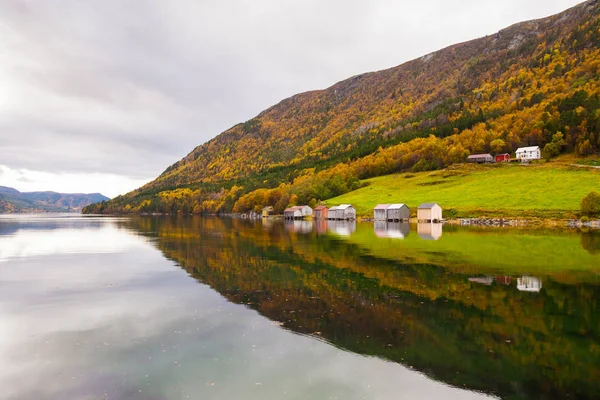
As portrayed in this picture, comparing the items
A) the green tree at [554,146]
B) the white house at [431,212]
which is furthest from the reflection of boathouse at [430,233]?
the green tree at [554,146]

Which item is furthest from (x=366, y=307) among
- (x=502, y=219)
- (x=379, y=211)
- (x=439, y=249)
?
(x=379, y=211)

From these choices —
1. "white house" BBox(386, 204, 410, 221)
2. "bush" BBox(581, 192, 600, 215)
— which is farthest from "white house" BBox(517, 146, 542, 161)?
"bush" BBox(581, 192, 600, 215)

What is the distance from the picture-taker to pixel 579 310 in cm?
2055

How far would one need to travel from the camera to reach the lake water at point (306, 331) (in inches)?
506

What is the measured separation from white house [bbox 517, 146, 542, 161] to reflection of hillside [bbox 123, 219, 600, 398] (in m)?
144

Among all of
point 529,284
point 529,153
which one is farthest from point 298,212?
point 529,284

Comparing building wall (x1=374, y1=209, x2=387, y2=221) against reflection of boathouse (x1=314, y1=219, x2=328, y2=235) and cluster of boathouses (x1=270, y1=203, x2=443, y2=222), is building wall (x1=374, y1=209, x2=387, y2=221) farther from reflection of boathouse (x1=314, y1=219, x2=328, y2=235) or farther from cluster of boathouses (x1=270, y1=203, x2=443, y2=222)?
reflection of boathouse (x1=314, y1=219, x2=328, y2=235)

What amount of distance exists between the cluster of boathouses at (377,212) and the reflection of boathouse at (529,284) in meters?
79.0

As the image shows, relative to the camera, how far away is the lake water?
1286 centimetres

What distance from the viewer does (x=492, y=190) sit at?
119000mm

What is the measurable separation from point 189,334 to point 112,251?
126 feet

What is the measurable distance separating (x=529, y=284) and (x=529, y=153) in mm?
148908

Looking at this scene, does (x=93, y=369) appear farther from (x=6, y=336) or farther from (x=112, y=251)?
(x=112, y=251)

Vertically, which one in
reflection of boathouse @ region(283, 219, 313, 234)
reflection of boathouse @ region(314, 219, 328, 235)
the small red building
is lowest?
reflection of boathouse @ region(283, 219, 313, 234)
